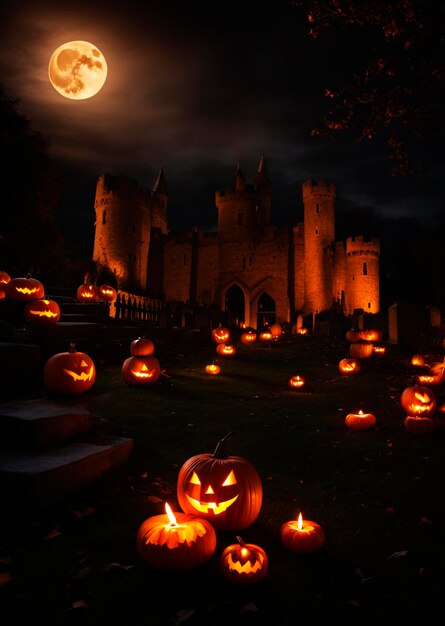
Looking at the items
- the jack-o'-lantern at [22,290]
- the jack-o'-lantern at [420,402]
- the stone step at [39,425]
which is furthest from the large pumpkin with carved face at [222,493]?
the jack-o'-lantern at [22,290]

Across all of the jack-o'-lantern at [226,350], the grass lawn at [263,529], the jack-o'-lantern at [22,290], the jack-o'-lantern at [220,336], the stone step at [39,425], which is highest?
the jack-o'-lantern at [22,290]

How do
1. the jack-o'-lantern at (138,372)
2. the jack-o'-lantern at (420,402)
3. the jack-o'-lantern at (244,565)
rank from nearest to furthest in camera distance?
the jack-o'-lantern at (244,565)
the jack-o'-lantern at (420,402)
the jack-o'-lantern at (138,372)

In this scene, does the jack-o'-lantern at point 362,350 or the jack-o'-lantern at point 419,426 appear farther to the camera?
the jack-o'-lantern at point 362,350

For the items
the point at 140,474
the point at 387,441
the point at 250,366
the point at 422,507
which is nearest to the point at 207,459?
the point at 140,474

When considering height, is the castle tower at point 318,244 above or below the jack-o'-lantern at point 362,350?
above

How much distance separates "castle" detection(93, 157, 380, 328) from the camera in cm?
3900

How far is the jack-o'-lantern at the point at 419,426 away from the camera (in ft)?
19.0

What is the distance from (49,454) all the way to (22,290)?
6.04m

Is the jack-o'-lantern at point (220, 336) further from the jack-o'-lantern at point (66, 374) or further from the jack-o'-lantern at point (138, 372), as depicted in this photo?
A: the jack-o'-lantern at point (66, 374)

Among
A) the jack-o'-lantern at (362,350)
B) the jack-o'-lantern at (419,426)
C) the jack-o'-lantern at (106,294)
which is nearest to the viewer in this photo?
the jack-o'-lantern at (419,426)

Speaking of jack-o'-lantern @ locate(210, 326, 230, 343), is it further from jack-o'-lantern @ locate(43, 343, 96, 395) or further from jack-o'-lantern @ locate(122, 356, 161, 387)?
jack-o'-lantern @ locate(43, 343, 96, 395)

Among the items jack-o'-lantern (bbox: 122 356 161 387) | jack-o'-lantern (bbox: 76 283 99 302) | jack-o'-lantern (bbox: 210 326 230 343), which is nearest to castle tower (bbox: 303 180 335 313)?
jack-o'-lantern (bbox: 210 326 230 343)

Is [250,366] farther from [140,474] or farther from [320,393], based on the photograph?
[140,474]

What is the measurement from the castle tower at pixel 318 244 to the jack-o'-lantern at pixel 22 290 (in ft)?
103
